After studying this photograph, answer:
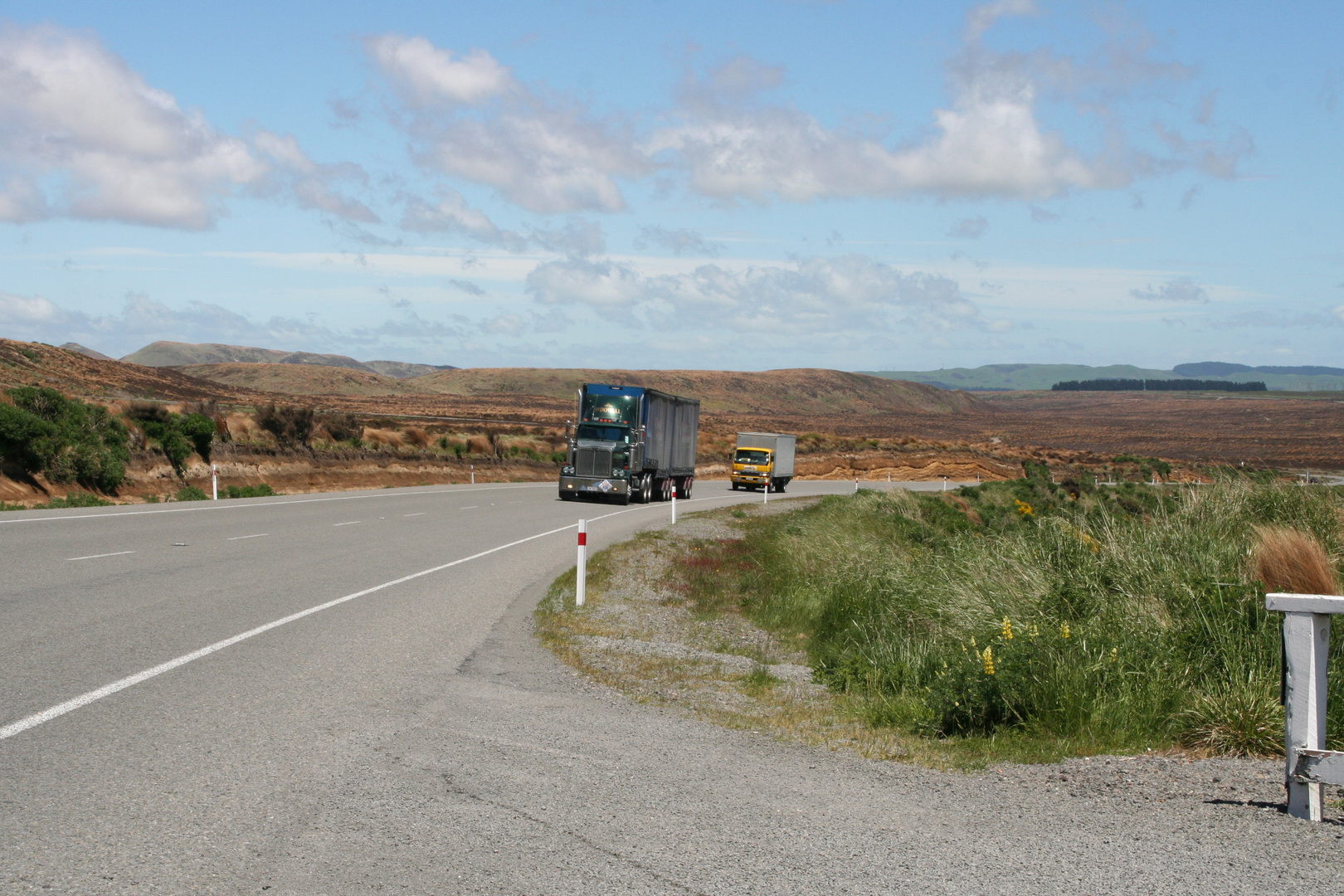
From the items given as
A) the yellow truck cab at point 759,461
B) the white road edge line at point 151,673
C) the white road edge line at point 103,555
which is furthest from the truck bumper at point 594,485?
the white road edge line at point 151,673

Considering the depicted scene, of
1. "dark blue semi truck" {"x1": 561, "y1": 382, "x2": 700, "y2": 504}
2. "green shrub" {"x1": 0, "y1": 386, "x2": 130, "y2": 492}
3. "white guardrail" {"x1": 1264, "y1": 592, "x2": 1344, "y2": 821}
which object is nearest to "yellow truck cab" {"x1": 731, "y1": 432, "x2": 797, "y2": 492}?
"dark blue semi truck" {"x1": 561, "y1": 382, "x2": 700, "y2": 504}

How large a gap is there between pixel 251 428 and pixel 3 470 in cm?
1613

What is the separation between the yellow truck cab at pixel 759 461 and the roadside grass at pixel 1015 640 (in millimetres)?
33862

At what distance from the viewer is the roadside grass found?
7277 millimetres

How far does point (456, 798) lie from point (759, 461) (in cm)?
4769

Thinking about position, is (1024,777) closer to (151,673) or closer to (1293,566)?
(1293,566)

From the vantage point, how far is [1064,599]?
10961 mm

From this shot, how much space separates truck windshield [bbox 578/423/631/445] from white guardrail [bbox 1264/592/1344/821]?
3206 cm

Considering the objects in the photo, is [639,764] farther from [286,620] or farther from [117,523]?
[117,523]

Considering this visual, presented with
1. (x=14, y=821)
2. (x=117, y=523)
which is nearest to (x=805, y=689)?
(x=14, y=821)

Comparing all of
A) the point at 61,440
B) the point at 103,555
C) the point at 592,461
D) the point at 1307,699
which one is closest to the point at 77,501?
A: the point at 61,440

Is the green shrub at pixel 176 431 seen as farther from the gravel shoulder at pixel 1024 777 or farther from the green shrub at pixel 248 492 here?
the gravel shoulder at pixel 1024 777

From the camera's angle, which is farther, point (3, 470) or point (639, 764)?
point (3, 470)

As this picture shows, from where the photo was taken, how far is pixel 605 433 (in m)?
37.4
